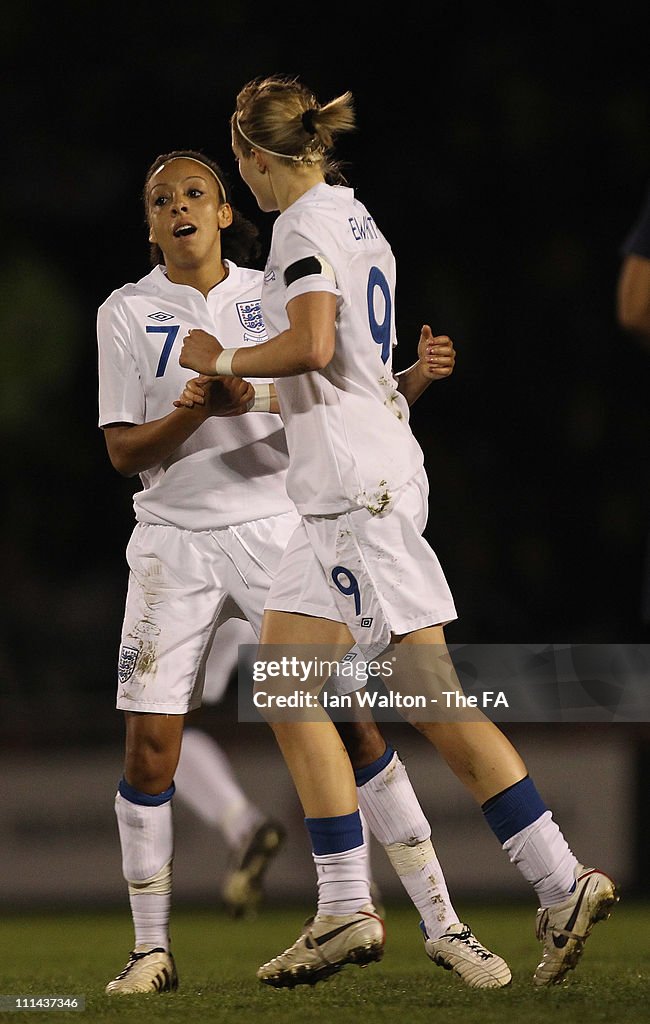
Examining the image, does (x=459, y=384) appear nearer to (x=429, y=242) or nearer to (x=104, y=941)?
(x=429, y=242)

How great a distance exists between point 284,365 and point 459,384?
8.04 m

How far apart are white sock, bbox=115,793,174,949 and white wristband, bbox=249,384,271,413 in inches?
41.1

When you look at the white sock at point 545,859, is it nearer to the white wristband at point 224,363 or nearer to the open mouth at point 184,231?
the white wristband at point 224,363

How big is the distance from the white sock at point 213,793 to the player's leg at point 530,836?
1619mm

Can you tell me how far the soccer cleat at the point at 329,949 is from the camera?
3516 millimetres

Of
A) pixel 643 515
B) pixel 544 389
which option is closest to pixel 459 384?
pixel 544 389

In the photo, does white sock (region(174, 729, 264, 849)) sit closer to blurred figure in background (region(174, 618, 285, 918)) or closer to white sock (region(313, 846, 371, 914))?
blurred figure in background (region(174, 618, 285, 918))

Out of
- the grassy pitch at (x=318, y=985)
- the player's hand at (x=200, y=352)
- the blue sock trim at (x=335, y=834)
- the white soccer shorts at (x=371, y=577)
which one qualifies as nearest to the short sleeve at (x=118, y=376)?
the player's hand at (x=200, y=352)

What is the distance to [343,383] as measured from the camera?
140 inches

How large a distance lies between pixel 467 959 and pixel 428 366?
142 cm

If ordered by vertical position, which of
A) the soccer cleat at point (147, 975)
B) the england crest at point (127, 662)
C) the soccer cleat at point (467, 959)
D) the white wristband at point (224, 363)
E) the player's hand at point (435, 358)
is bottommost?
the soccer cleat at point (147, 975)

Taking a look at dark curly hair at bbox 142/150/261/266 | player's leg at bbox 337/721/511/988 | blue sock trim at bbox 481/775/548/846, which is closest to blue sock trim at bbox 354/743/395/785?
player's leg at bbox 337/721/511/988

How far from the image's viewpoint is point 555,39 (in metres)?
11.6

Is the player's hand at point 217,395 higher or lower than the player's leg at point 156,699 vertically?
higher
